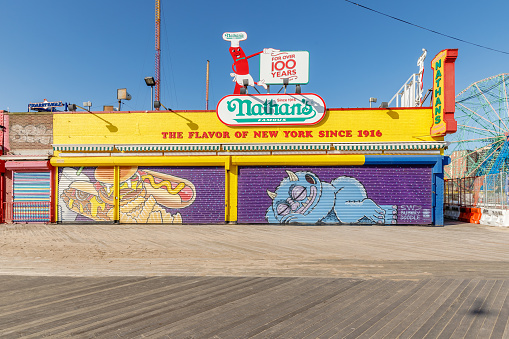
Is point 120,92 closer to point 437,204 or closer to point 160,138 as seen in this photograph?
point 160,138

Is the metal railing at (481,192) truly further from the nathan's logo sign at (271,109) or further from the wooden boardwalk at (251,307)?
the wooden boardwalk at (251,307)

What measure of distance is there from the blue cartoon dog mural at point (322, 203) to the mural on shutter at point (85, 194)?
319 inches

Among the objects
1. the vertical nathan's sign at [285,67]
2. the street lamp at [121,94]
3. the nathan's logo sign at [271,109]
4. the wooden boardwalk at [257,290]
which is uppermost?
the vertical nathan's sign at [285,67]

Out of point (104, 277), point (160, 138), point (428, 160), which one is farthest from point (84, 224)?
point (428, 160)

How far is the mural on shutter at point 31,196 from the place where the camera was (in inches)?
516

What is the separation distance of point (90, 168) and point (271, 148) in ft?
30.2

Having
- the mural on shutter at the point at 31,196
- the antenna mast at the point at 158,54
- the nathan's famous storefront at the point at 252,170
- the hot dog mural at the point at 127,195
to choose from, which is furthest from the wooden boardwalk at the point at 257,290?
the antenna mast at the point at 158,54

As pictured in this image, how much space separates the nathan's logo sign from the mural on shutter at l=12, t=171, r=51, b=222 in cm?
962

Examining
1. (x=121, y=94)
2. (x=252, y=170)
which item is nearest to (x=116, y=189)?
(x=121, y=94)

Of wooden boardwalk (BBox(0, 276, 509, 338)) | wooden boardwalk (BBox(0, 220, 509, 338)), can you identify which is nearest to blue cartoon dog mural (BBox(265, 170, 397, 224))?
wooden boardwalk (BBox(0, 220, 509, 338))

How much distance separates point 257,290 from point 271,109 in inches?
392

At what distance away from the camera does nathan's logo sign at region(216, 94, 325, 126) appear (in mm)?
13117

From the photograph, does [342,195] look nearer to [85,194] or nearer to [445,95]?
[445,95]

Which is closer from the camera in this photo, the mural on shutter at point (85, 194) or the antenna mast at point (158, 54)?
the mural on shutter at point (85, 194)
